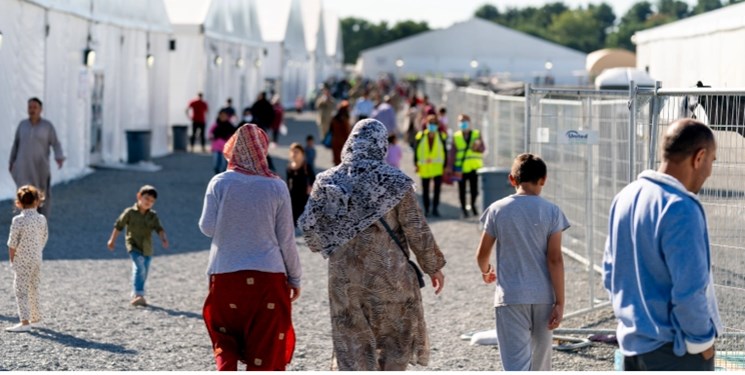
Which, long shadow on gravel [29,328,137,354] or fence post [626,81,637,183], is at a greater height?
fence post [626,81,637,183]

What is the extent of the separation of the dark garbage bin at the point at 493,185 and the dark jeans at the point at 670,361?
11964mm

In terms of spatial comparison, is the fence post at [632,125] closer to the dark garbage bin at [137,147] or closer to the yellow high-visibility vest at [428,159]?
the yellow high-visibility vest at [428,159]

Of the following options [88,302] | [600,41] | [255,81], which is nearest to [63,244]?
[88,302]

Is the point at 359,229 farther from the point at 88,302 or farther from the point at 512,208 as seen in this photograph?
the point at 88,302

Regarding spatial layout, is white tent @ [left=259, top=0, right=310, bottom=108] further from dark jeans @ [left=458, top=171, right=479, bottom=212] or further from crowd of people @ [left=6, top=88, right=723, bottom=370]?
crowd of people @ [left=6, top=88, right=723, bottom=370]

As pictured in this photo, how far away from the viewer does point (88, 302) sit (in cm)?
1126

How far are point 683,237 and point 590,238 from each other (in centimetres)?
687

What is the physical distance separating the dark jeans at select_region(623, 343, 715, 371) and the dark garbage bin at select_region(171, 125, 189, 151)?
1113 inches

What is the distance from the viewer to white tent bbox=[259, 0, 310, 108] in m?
54.6

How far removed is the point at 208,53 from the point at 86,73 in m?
11.2

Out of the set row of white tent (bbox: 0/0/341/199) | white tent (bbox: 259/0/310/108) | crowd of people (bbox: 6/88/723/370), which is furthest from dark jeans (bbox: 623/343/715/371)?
white tent (bbox: 259/0/310/108)

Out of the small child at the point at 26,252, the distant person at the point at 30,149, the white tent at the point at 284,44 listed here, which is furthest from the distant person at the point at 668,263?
the white tent at the point at 284,44

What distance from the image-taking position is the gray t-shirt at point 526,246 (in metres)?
6.86

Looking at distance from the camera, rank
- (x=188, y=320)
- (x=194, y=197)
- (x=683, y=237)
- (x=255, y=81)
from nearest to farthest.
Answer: (x=683, y=237) < (x=188, y=320) < (x=194, y=197) < (x=255, y=81)
